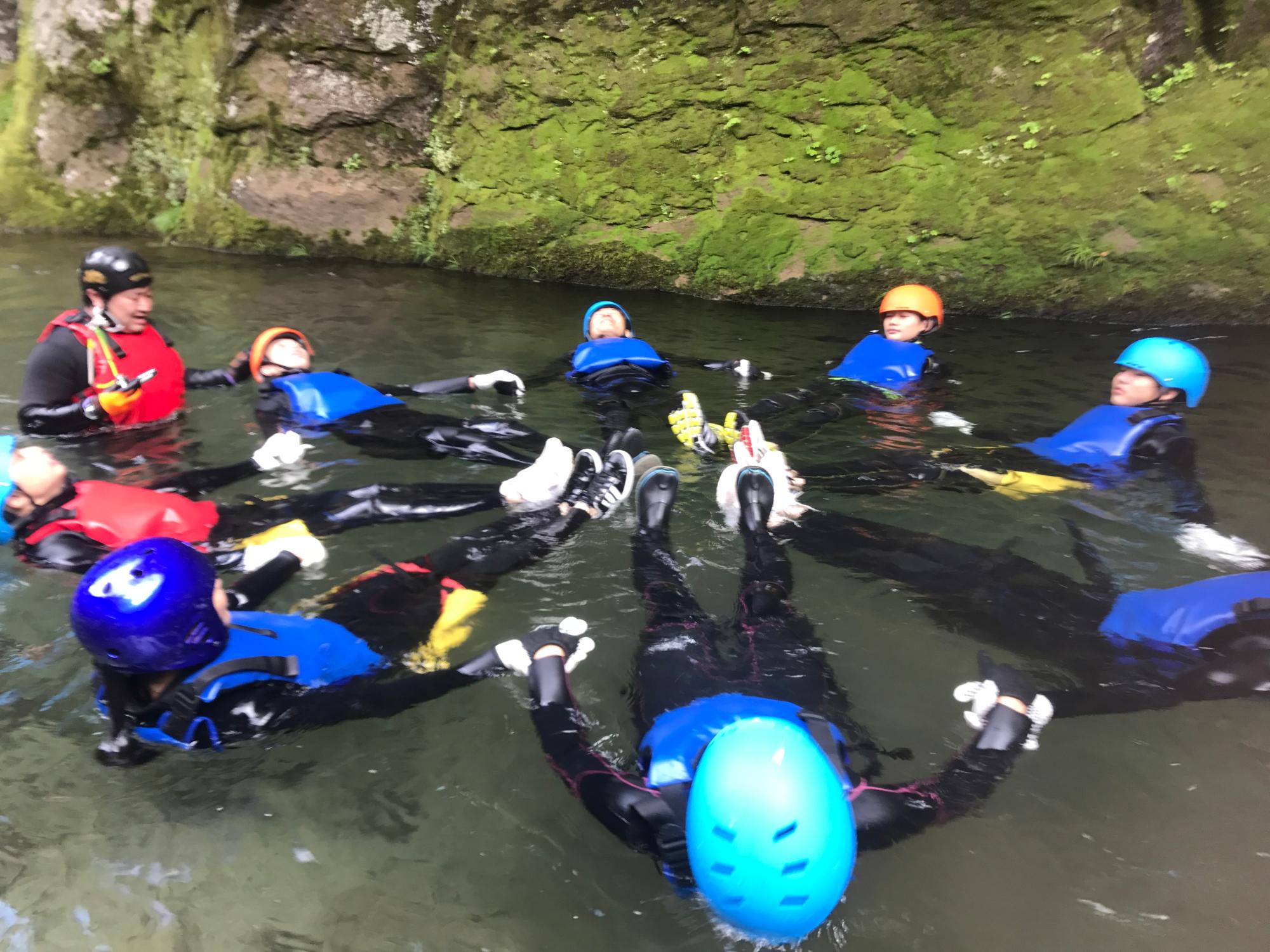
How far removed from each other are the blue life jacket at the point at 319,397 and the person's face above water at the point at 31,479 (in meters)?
1.70

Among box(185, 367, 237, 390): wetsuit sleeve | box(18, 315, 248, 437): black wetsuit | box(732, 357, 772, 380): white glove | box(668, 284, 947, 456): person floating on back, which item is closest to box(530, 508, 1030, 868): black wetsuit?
box(668, 284, 947, 456): person floating on back

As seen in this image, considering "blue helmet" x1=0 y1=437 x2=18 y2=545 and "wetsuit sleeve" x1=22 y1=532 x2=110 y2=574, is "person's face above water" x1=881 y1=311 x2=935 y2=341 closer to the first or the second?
"wetsuit sleeve" x1=22 y1=532 x2=110 y2=574

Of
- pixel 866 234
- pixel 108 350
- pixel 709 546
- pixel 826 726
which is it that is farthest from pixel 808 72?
pixel 826 726

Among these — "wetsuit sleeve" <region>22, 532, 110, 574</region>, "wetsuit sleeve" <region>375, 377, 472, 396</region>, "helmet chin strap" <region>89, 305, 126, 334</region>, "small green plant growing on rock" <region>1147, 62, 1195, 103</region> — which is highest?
"small green plant growing on rock" <region>1147, 62, 1195, 103</region>

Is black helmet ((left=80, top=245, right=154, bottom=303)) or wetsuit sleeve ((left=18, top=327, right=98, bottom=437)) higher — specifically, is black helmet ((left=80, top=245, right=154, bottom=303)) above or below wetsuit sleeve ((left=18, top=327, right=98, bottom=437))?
above

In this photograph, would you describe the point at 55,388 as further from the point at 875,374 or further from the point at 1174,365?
the point at 1174,365

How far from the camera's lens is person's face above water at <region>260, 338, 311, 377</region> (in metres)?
5.25

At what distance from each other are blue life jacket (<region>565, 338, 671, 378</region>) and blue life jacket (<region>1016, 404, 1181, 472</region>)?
9.63 ft

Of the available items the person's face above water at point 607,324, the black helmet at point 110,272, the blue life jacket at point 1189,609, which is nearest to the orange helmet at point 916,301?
the person's face above water at point 607,324

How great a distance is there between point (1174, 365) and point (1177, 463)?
68 cm

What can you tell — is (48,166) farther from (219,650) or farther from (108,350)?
(219,650)

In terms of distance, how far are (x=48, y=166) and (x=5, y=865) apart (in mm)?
12395

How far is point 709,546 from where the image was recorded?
4.09 m

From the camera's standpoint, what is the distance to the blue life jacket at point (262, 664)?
2.46 metres
